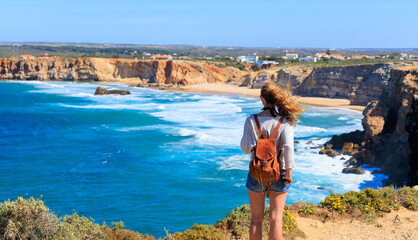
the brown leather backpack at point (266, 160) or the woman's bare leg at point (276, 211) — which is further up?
the brown leather backpack at point (266, 160)

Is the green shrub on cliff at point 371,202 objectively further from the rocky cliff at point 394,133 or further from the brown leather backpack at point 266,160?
the rocky cliff at point 394,133

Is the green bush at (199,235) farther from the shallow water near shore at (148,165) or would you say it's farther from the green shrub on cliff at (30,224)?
the shallow water near shore at (148,165)

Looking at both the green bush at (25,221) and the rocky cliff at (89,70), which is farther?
the rocky cliff at (89,70)

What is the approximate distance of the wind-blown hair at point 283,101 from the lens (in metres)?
3.97

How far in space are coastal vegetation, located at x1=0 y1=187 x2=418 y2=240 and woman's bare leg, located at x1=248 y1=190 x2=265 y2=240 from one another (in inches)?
58.2

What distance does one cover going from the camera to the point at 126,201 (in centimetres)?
1518

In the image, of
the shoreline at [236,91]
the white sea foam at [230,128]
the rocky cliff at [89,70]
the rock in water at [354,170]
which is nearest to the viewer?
the white sea foam at [230,128]

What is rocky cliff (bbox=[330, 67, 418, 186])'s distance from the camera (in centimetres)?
1634

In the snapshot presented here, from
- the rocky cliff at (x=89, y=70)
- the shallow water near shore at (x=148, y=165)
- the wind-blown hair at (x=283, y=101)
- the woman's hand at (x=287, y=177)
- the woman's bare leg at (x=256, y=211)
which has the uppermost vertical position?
the wind-blown hair at (x=283, y=101)

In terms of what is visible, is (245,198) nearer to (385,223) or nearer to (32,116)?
(385,223)

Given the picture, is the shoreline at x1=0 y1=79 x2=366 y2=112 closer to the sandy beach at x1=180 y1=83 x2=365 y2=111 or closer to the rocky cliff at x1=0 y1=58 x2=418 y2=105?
the sandy beach at x1=180 y1=83 x2=365 y2=111

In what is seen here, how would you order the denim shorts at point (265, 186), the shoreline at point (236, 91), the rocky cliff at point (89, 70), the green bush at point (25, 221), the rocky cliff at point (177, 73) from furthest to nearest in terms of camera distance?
the rocky cliff at point (89, 70)
the rocky cliff at point (177, 73)
the shoreline at point (236, 91)
the green bush at point (25, 221)
the denim shorts at point (265, 186)

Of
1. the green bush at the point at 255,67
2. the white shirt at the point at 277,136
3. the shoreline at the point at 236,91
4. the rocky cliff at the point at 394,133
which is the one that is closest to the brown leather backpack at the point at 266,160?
the white shirt at the point at 277,136

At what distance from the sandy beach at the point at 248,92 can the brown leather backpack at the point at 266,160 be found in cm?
3715
